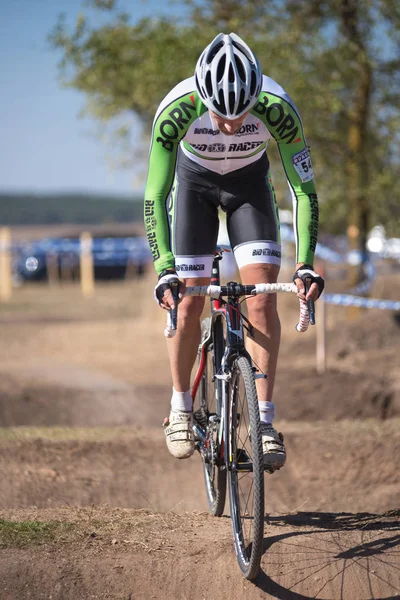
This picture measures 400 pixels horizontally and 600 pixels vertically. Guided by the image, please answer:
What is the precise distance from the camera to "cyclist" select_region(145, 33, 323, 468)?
Result: 4641mm

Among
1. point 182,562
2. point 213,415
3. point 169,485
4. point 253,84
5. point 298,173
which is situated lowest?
point 169,485

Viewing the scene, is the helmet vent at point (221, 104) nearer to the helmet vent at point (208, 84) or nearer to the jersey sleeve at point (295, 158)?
the helmet vent at point (208, 84)

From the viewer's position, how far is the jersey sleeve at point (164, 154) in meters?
4.88

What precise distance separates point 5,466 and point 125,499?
→ 3.29 ft

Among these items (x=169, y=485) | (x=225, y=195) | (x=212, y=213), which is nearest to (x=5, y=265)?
(x=169, y=485)

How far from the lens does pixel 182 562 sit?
15.2 ft

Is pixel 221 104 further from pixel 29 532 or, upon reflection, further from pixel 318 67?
pixel 318 67

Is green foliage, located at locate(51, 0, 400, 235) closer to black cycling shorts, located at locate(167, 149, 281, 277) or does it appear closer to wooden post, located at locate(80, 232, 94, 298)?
black cycling shorts, located at locate(167, 149, 281, 277)

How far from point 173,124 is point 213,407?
70.0 inches

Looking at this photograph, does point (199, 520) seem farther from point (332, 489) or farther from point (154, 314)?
point (154, 314)

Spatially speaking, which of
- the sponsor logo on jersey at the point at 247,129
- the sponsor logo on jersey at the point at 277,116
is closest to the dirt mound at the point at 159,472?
the sponsor logo on jersey at the point at 247,129

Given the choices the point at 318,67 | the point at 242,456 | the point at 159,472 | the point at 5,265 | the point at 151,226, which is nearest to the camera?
the point at 242,456

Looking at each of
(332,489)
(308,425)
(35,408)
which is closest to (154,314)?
(35,408)

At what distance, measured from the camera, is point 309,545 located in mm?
4785
